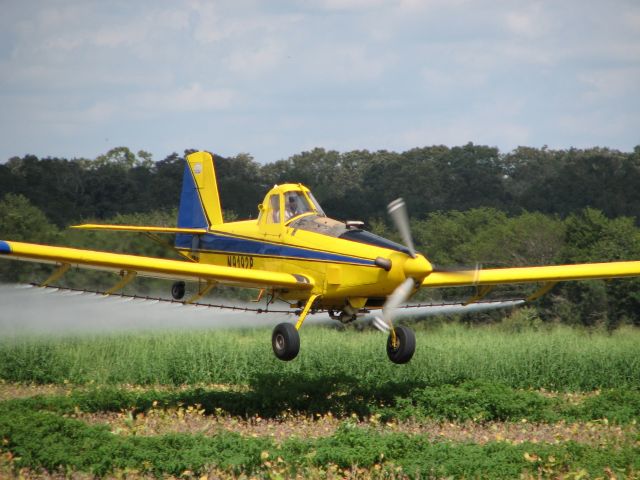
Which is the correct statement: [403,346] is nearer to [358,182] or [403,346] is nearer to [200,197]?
[200,197]

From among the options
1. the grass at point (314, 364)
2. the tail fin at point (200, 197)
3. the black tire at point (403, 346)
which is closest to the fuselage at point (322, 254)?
the black tire at point (403, 346)

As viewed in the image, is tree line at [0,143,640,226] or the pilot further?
tree line at [0,143,640,226]

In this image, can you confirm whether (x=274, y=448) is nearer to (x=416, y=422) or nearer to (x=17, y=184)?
(x=416, y=422)

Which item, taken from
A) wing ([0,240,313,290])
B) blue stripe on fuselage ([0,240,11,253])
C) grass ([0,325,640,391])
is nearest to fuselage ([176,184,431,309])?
wing ([0,240,313,290])

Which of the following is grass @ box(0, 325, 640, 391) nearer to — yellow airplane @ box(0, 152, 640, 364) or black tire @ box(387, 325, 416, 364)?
yellow airplane @ box(0, 152, 640, 364)

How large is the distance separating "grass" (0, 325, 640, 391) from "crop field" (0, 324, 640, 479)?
46 millimetres

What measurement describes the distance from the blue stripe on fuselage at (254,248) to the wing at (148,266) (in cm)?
47

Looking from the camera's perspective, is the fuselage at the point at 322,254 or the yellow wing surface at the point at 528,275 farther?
the yellow wing surface at the point at 528,275

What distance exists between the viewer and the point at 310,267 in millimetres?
17453

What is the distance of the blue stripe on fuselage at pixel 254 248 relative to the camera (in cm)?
1707

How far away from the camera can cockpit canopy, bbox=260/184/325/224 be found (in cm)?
1816

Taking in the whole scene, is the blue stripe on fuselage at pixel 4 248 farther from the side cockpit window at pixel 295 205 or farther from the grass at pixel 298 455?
the side cockpit window at pixel 295 205

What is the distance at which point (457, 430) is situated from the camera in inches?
661

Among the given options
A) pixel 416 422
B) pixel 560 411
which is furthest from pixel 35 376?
pixel 560 411
